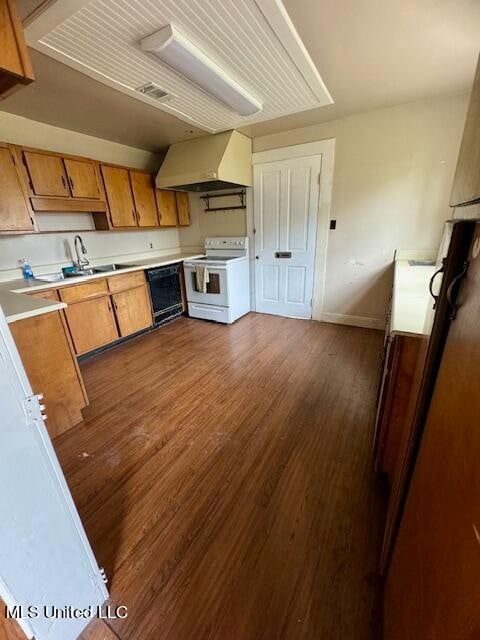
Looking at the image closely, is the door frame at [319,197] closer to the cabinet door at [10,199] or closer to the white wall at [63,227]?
the white wall at [63,227]

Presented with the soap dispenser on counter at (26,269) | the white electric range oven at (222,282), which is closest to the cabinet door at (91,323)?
the soap dispenser on counter at (26,269)

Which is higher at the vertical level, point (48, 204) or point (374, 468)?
point (48, 204)

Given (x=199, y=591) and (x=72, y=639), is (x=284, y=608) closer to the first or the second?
(x=199, y=591)

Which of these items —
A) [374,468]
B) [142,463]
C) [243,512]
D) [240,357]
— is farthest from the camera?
[240,357]

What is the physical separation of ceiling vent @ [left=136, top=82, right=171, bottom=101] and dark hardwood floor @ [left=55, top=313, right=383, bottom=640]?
235cm

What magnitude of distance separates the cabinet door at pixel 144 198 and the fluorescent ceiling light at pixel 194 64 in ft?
5.55

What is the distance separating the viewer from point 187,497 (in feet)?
4.57

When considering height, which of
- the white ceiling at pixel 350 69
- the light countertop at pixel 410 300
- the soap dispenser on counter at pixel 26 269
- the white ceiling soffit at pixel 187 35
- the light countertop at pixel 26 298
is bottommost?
the light countertop at pixel 410 300

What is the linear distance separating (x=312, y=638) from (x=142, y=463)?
1.12 m

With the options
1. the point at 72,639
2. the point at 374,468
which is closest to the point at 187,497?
the point at 72,639

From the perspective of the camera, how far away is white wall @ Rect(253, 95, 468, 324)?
8.46 ft

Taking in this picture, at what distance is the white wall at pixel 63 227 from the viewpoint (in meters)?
2.59

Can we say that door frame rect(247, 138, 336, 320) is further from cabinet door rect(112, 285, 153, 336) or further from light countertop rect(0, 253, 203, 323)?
light countertop rect(0, 253, 203, 323)

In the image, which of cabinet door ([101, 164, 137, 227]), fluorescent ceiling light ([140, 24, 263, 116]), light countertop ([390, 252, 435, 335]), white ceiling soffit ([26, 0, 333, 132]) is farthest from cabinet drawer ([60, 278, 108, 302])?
light countertop ([390, 252, 435, 335])
